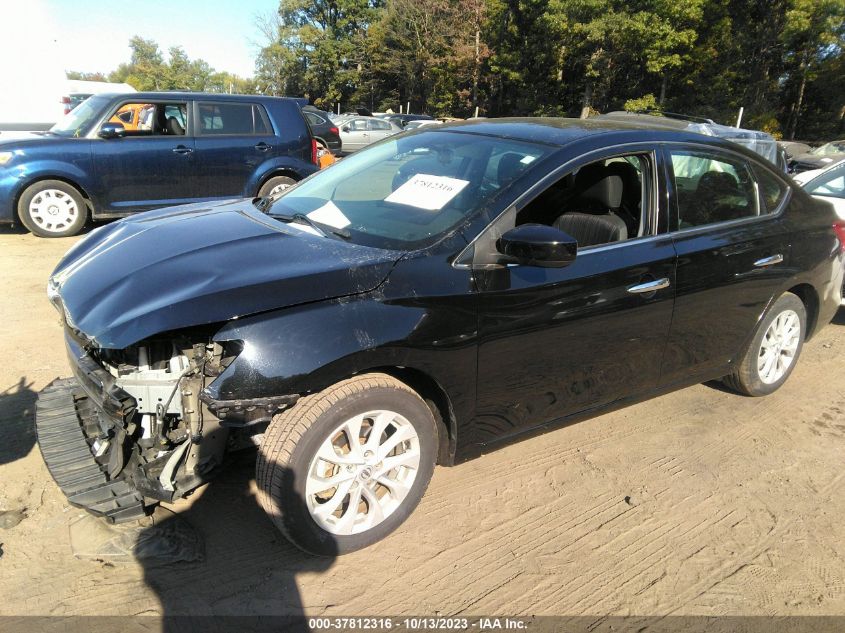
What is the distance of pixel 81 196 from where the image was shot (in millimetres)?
7367

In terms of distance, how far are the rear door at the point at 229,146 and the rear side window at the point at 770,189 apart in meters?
6.05

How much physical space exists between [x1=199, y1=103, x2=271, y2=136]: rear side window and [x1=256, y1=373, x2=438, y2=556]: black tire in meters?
6.48

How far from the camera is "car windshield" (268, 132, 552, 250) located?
9.25 ft

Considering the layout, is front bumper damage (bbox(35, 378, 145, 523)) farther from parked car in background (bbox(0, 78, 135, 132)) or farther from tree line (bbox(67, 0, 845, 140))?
tree line (bbox(67, 0, 845, 140))

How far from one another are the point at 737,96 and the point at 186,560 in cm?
3744

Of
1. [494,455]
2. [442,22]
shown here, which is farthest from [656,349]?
[442,22]

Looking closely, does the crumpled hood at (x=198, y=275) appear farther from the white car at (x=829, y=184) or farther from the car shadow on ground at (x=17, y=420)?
the white car at (x=829, y=184)

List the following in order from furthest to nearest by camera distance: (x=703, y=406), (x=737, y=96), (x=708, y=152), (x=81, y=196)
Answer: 1. (x=737, y=96)
2. (x=81, y=196)
3. (x=703, y=406)
4. (x=708, y=152)

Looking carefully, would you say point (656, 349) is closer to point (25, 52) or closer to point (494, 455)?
point (494, 455)

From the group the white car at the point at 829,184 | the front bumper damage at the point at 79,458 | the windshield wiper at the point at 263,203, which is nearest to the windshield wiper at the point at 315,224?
the windshield wiper at the point at 263,203

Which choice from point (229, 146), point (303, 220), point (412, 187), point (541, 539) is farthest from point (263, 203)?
point (229, 146)

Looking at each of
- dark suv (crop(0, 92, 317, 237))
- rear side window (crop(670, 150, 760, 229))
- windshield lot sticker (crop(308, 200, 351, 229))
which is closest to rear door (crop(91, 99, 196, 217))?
dark suv (crop(0, 92, 317, 237))

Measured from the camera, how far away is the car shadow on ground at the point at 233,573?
7.37ft

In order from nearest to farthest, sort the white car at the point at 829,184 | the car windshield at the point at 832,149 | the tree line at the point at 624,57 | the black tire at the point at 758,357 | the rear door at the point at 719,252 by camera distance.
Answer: the rear door at the point at 719,252, the black tire at the point at 758,357, the white car at the point at 829,184, the car windshield at the point at 832,149, the tree line at the point at 624,57
